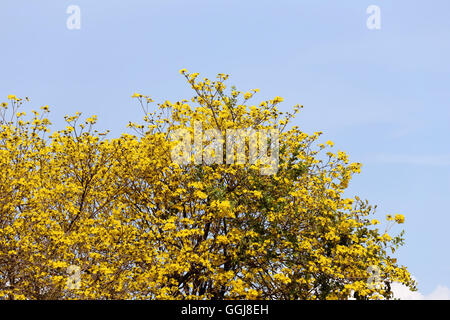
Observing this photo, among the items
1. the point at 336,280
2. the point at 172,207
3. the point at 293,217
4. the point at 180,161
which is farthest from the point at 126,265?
the point at 336,280

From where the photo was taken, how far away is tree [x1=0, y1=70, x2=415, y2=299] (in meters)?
13.7

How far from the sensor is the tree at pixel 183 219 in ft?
44.8

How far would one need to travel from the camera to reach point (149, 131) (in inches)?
637

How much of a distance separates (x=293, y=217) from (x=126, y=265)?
4743 millimetres

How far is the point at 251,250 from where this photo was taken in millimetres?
13945

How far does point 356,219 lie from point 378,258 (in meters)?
1.19

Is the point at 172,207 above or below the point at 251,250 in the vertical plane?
above

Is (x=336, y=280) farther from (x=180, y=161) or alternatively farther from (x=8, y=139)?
(x=8, y=139)

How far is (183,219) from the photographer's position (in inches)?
548

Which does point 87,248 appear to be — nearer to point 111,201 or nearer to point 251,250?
point 111,201
